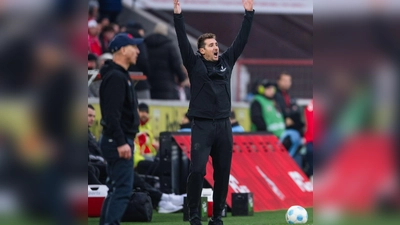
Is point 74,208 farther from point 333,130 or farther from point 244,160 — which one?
point 244,160

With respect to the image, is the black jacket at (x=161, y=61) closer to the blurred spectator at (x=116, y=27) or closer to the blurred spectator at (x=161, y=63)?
the blurred spectator at (x=161, y=63)

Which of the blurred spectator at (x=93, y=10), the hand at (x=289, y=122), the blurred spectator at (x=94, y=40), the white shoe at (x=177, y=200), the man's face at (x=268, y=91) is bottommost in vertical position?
the white shoe at (x=177, y=200)

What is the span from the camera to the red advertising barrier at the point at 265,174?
497 inches

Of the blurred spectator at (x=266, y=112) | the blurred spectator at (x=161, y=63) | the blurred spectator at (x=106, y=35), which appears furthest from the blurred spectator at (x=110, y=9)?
the blurred spectator at (x=266, y=112)

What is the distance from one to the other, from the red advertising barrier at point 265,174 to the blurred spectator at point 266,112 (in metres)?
2.09

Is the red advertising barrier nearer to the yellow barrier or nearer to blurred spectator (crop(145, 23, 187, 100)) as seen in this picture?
the yellow barrier

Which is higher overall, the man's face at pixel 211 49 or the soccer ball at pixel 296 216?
the man's face at pixel 211 49

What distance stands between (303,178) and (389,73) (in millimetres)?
10104

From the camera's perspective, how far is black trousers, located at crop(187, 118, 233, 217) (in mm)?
8586

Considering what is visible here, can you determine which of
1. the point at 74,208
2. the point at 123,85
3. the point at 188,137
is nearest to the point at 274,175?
the point at 188,137

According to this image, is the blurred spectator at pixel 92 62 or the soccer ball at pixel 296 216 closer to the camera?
the soccer ball at pixel 296 216

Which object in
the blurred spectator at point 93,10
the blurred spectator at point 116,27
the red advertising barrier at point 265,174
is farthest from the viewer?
the blurred spectator at point 93,10

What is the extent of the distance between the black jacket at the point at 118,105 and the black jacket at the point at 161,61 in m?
8.35

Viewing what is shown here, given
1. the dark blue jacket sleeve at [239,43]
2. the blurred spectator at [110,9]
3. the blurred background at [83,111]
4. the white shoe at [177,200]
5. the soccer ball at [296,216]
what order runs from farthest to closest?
the blurred spectator at [110,9], the white shoe at [177,200], the soccer ball at [296,216], the dark blue jacket sleeve at [239,43], the blurred background at [83,111]
